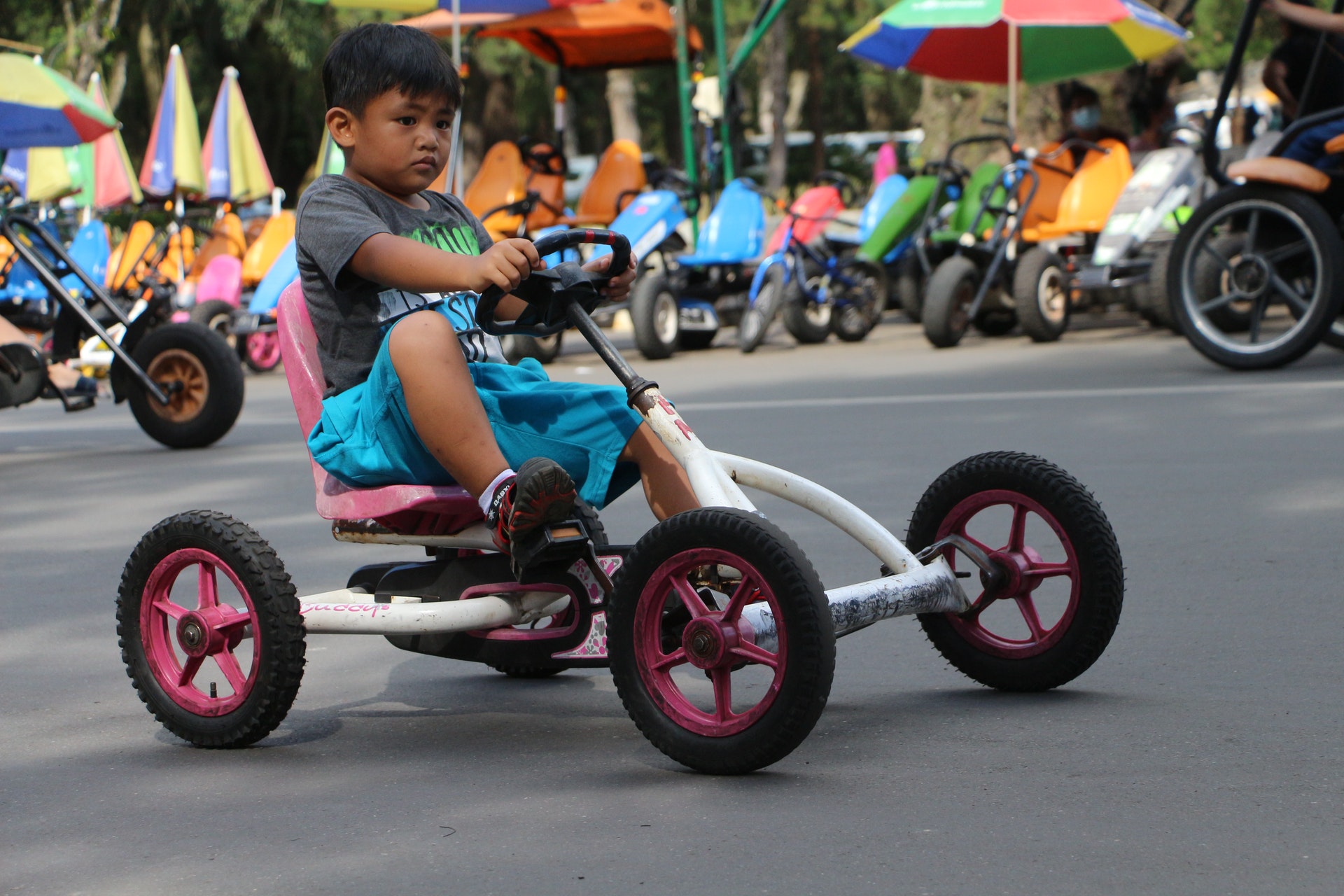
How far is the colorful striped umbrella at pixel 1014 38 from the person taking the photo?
13328mm

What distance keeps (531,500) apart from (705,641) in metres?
0.40

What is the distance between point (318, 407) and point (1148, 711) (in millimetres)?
1723

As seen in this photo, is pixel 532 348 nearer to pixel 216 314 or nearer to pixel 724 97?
pixel 216 314

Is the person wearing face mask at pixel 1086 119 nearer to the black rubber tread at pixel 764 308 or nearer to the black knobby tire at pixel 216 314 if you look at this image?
the black rubber tread at pixel 764 308

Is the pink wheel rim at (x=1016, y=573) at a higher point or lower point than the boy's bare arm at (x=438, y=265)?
Result: lower

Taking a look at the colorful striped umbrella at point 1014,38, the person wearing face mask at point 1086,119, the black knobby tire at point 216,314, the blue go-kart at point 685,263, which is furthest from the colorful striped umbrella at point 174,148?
the person wearing face mask at point 1086,119

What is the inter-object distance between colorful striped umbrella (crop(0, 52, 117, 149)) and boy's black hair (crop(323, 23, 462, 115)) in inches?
282

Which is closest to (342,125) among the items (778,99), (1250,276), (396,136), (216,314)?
(396,136)

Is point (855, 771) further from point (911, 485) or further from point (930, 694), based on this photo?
point (911, 485)

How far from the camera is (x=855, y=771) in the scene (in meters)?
2.97

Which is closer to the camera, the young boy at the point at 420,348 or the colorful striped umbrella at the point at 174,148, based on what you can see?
the young boy at the point at 420,348

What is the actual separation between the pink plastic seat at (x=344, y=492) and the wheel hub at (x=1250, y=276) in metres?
6.14

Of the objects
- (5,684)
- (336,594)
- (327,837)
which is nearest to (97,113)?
(5,684)

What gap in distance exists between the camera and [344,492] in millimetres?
3371
